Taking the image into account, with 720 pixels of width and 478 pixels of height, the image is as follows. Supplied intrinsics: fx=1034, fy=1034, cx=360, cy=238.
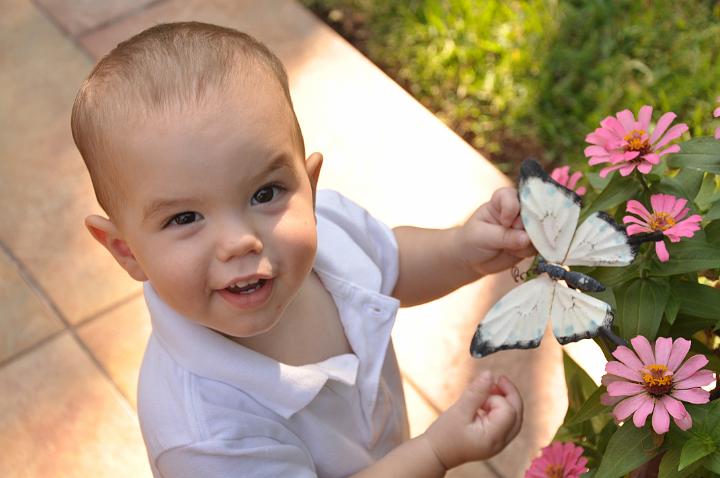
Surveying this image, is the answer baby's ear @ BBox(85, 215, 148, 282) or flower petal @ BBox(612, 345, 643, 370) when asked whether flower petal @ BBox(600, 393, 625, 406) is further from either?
baby's ear @ BBox(85, 215, 148, 282)

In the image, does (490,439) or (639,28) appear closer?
(490,439)

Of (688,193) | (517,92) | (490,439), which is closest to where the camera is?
(688,193)

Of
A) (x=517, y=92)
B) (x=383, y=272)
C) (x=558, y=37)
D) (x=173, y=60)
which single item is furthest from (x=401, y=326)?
(x=173, y=60)

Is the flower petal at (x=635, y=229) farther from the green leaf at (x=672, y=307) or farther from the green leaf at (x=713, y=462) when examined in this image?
the green leaf at (x=713, y=462)

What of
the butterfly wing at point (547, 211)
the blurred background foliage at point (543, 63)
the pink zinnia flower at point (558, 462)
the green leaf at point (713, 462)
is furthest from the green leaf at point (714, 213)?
the blurred background foliage at point (543, 63)

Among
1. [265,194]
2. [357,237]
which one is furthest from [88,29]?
[265,194]

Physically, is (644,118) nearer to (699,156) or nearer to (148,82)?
(699,156)

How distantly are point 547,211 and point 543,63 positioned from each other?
1.24 meters

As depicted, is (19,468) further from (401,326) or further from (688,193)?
(688,193)

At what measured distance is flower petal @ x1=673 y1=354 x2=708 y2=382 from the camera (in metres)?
0.90

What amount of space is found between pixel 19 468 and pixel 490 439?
88 centimetres

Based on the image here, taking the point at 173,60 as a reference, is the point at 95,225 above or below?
below

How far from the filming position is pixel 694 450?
0.91 m

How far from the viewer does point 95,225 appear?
3.60 ft
